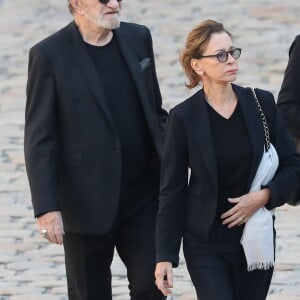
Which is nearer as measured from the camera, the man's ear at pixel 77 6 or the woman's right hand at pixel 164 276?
the woman's right hand at pixel 164 276

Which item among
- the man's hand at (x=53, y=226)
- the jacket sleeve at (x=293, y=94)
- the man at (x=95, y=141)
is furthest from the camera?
the jacket sleeve at (x=293, y=94)

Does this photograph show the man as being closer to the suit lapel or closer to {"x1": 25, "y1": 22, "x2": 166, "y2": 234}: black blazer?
{"x1": 25, "y1": 22, "x2": 166, "y2": 234}: black blazer

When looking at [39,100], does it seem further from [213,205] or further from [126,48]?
[213,205]

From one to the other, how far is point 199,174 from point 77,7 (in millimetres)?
1051

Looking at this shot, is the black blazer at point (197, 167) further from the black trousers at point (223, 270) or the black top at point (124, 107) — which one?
the black top at point (124, 107)

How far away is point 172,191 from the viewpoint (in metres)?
6.03

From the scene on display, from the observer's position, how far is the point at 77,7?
654 centimetres

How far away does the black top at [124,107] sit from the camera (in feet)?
21.4

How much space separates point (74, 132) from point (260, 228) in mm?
1001

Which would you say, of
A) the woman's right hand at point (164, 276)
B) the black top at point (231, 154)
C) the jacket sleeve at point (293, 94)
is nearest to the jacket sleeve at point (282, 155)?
the black top at point (231, 154)

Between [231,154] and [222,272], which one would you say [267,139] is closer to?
[231,154]

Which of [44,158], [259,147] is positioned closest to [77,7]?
[44,158]

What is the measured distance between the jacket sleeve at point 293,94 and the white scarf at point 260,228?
70 centimetres

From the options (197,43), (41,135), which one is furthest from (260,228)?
(41,135)
